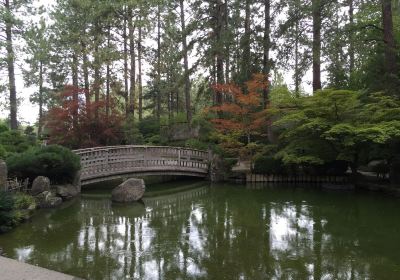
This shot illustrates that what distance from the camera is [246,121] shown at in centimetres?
1911

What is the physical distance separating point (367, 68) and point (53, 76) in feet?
90.2

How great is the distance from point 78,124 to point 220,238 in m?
12.3

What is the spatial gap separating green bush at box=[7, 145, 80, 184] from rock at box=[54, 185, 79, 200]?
466 mm

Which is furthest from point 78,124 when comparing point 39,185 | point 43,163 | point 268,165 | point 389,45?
point 389,45

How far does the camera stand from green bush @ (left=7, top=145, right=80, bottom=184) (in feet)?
42.3

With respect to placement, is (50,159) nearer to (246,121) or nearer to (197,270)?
(197,270)

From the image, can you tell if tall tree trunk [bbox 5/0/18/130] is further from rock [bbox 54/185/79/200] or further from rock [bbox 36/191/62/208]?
rock [bbox 36/191/62/208]

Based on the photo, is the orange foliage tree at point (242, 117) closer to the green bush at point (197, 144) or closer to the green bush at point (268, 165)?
the green bush at point (268, 165)

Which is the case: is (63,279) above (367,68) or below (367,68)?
below

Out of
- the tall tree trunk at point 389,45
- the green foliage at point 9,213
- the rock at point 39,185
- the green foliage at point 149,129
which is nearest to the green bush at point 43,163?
the rock at point 39,185

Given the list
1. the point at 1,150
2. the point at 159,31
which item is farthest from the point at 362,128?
the point at 159,31

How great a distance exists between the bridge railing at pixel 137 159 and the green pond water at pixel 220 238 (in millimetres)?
1718

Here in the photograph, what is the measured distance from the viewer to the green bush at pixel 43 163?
12.9 meters

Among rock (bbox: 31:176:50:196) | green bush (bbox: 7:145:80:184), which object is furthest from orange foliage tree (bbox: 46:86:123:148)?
rock (bbox: 31:176:50:196)
